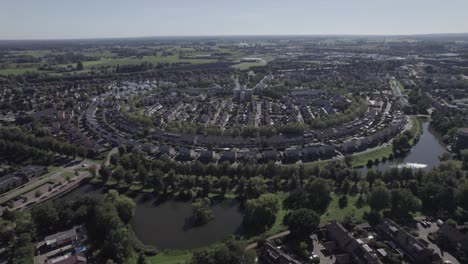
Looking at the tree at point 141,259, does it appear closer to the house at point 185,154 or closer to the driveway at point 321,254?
the driveway at point 321,254

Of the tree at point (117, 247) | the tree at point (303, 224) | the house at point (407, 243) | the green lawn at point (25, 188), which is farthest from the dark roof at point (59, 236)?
the house at point (407, 243)

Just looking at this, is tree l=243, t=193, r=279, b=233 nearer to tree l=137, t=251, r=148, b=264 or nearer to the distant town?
the distant town

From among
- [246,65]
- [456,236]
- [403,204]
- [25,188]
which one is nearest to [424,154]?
[403,204]

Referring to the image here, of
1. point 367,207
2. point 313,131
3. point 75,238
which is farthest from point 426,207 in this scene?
point 75,238

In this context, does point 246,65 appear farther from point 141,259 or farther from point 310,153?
point 141,259

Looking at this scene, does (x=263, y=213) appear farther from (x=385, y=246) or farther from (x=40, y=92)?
(x=40, y=92)
